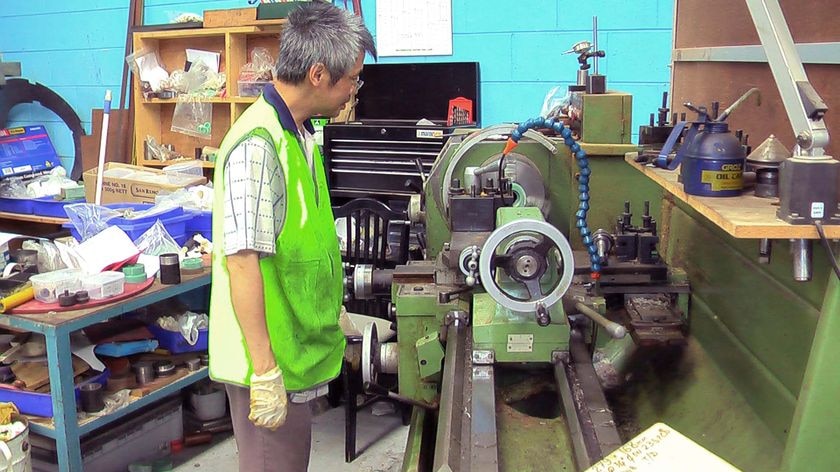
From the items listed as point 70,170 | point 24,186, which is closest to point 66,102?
point 70,170

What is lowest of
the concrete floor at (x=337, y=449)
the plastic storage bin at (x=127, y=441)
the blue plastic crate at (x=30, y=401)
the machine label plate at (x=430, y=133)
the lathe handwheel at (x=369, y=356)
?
the concrete floor at (x=337, y=449)

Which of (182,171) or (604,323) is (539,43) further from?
(604,323)

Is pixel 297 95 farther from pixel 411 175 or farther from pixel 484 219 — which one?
pixel 411 175

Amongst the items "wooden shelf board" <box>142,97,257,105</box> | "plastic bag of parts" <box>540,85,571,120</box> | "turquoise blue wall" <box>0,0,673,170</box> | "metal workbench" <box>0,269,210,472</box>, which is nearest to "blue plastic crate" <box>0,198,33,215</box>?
"wooden shelf board" <box>142,97,257,105</box>

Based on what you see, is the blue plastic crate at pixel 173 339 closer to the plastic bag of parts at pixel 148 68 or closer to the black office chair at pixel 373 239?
the black office chair at pixel 373 239

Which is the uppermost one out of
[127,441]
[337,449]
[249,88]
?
[249,88]

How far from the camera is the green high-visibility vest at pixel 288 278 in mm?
1312

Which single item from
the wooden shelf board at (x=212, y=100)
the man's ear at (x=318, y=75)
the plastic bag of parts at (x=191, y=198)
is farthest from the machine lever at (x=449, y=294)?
the wooden shelf board at (x=212, y=100)

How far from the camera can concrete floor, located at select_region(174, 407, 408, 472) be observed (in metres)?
2.25

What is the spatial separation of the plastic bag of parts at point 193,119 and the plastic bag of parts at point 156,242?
135cm

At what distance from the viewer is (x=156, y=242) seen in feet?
7.26

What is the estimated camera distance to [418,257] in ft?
8.33

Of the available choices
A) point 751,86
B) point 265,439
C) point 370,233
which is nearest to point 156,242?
point 370,233

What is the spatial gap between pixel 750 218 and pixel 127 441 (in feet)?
6.25
